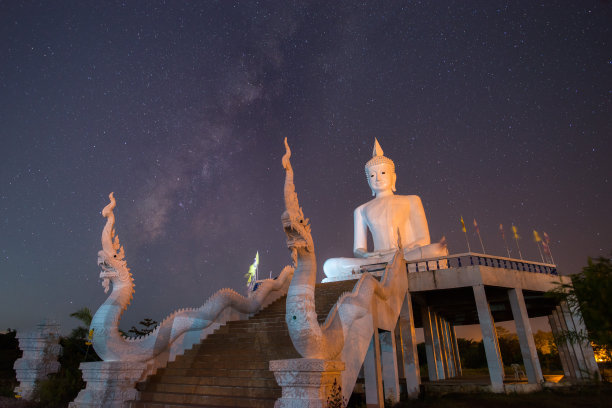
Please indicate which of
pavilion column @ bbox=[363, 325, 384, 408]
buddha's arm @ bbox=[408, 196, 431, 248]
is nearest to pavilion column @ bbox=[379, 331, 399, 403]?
pavilion column @ bbox=[363, 325, 384, 408]

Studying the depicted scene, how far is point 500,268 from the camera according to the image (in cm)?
1291

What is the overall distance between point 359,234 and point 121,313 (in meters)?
14.1

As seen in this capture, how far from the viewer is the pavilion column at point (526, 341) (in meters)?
11.4

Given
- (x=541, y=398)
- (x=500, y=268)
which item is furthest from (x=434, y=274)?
(x=541, y=398)

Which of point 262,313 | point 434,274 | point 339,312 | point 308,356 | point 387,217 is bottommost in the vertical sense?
point 308,356

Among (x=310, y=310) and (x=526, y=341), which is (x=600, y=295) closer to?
(x=526, y=341)

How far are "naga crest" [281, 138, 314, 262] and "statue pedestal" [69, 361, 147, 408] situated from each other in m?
5.03

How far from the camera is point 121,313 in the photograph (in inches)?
353

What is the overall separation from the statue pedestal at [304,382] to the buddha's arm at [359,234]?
14.1m

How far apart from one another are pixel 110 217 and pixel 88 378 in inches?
153

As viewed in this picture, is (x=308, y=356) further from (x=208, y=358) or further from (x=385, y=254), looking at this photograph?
(x=385, y=254)

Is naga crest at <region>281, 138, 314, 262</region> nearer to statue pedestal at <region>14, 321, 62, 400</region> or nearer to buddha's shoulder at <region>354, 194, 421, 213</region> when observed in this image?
statue pedestal at <region>14, 321, 62, 400</region>

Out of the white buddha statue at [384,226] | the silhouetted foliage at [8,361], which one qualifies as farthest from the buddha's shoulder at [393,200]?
the silhouetted foliage at [8,361]

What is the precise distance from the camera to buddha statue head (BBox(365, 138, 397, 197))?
21.9m
